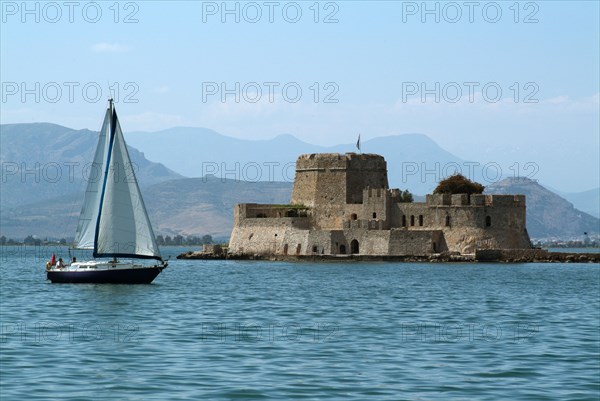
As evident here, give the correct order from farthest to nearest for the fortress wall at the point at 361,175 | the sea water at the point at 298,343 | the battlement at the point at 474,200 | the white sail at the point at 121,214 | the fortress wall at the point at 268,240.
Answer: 1. the fortress wall at the point at 361,175
2. the fortress wall at the point at 268,240
3. the battlement at the point at 474,200
4. the white sail at the point at 121,214
5. the sea water at the point at 298,343

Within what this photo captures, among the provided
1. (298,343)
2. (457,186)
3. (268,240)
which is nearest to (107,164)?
(298,343)

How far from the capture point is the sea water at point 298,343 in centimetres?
1794

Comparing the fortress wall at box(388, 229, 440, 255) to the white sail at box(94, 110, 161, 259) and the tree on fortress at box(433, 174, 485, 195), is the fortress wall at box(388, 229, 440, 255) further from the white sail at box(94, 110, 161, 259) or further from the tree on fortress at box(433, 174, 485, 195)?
the white sail at box(94, 110, 161, 259)

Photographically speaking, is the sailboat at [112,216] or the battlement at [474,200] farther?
the battlement at [474,200]

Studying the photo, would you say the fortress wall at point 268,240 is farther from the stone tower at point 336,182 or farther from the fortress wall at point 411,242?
the fortress wall at point 411,242

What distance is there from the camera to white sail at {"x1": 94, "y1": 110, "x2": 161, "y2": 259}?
142 feet

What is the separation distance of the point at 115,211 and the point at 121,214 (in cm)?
25

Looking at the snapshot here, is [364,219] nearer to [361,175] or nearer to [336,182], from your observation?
[336,182]

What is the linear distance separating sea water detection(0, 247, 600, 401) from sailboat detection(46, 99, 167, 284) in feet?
2.97

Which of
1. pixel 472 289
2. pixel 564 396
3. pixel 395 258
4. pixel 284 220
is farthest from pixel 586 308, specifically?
pixel 284 220

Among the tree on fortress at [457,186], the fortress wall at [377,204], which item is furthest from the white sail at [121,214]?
the tree on fortress at [457,186]

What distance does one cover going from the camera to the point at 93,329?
2666 cm

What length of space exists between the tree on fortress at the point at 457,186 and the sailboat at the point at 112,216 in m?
35.8

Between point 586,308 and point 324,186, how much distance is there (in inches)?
1689
